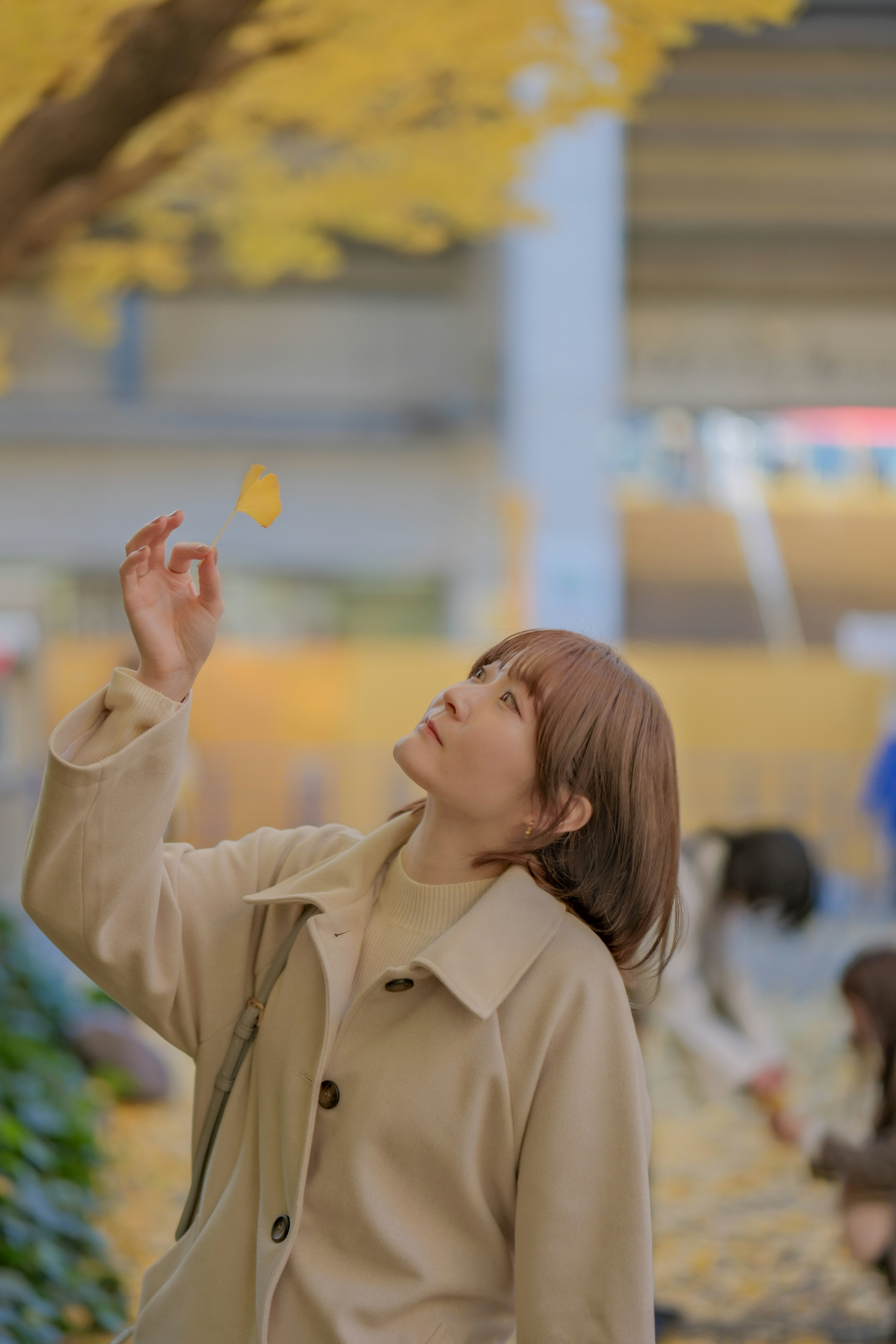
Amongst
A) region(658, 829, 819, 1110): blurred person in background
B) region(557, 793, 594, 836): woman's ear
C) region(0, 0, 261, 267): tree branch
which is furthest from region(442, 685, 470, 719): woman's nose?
region(658, 829, 819, 1110): blurred person in background

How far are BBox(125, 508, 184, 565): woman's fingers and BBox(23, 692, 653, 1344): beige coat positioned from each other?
0.13 meters

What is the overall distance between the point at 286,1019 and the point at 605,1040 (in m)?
0.27

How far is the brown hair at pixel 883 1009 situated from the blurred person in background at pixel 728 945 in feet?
1.24

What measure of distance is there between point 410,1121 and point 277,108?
11.4ft

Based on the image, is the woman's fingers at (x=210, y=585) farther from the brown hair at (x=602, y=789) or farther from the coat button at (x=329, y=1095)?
the coat button at (x=329, y=1095)

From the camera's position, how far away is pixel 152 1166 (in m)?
3.60

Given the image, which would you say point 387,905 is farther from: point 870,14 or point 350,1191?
point 870,14

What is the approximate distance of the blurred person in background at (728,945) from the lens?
2889 millimetres

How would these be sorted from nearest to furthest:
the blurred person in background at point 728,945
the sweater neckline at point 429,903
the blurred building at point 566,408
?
the sweater neckline at point 429,903
the blurred person in background at point 728,945
the blurred building at point 566,408

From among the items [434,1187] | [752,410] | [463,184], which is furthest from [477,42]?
[752,410]

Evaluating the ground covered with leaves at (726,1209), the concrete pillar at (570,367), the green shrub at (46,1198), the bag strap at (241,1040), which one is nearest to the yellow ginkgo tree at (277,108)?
the bag strap at (241,1040)

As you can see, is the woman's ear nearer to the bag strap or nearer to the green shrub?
the bag strap

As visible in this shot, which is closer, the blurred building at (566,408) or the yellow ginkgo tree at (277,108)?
the yellow ginkgo tree at (277,108)

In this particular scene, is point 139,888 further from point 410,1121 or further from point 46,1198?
point 46,1198
